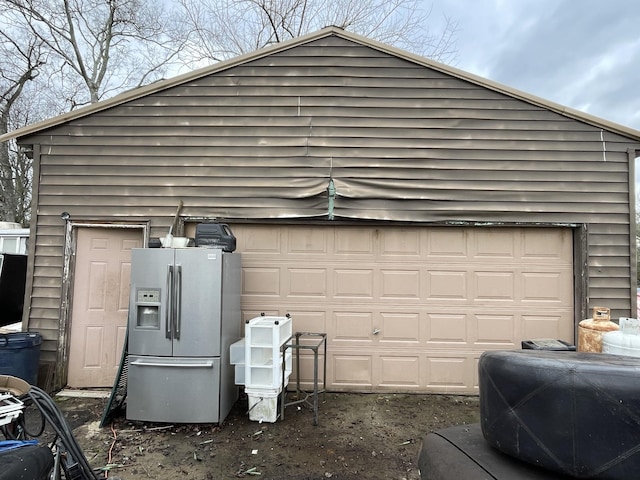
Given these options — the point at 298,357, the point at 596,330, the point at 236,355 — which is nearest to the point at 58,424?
the point at 236,355

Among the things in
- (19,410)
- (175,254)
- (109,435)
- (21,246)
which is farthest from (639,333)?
(21,246)

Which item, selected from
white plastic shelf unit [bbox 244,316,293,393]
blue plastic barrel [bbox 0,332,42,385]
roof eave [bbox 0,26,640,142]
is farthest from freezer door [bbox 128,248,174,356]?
roof eave [bbox 0,26,640,142]

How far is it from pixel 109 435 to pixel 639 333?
4.15m

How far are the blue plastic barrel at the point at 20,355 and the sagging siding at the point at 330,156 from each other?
10.8 inches

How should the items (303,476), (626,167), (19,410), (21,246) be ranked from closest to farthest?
(19,410)
(303,476)
(626,167)
(21,246)

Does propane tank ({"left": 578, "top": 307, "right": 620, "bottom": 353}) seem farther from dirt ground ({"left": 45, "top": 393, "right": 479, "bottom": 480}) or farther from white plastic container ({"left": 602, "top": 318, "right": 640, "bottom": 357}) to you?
dirt ground ({"left": 45, "top": 393, "right": 479, "bottom": 480})

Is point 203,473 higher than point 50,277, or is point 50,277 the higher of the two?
point 50,277

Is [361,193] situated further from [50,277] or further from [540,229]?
[50,277]

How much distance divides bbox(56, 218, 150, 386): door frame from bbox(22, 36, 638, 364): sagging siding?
9 centimetres

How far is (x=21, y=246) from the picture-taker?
7.23 metres

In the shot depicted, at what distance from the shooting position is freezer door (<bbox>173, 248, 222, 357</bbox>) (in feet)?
12.1

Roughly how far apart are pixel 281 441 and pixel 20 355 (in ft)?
10.1

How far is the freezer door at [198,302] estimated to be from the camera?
145 inches

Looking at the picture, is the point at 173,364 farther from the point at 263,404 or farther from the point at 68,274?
the point at 68,274
